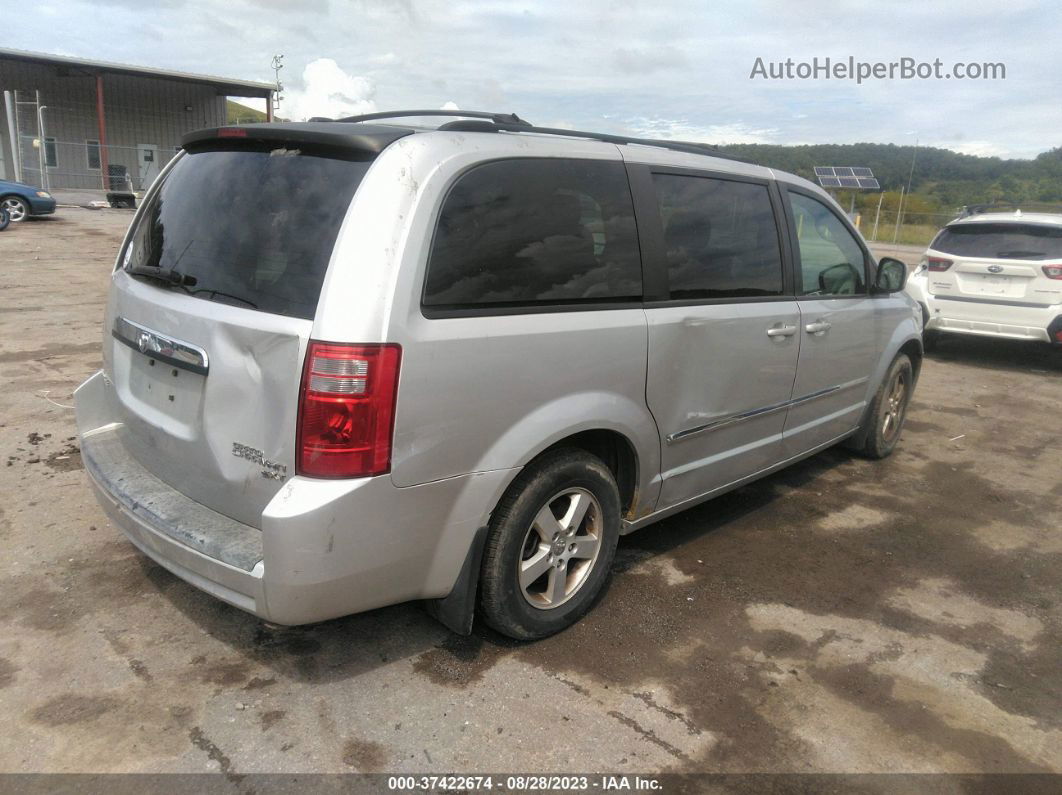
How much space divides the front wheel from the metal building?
42.8 ft

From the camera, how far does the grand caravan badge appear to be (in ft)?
8.04

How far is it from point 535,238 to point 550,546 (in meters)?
1.14

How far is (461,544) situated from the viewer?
2.70m

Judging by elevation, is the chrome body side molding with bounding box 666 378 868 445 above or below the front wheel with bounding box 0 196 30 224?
below

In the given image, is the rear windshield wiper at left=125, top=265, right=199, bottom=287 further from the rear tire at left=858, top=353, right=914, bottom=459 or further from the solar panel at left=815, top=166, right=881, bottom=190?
the solar panel at left=815, top=166, right=881, bottom=190

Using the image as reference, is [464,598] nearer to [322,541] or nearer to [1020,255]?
[322,541]

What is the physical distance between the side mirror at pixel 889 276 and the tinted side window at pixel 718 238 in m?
1.24

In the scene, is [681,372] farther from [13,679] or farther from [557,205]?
[13,679]

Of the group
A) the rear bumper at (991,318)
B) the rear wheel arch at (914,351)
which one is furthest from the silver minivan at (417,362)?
the rear bumper at (991,318)

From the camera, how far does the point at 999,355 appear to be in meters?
10.0

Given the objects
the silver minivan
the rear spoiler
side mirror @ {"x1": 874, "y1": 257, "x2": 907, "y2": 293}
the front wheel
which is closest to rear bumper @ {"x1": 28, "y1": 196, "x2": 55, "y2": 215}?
the front wheel

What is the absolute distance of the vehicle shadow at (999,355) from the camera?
932 centimetres

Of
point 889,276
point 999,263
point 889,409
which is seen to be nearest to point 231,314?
point 889,276

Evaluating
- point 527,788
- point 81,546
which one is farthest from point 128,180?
point 527,788
